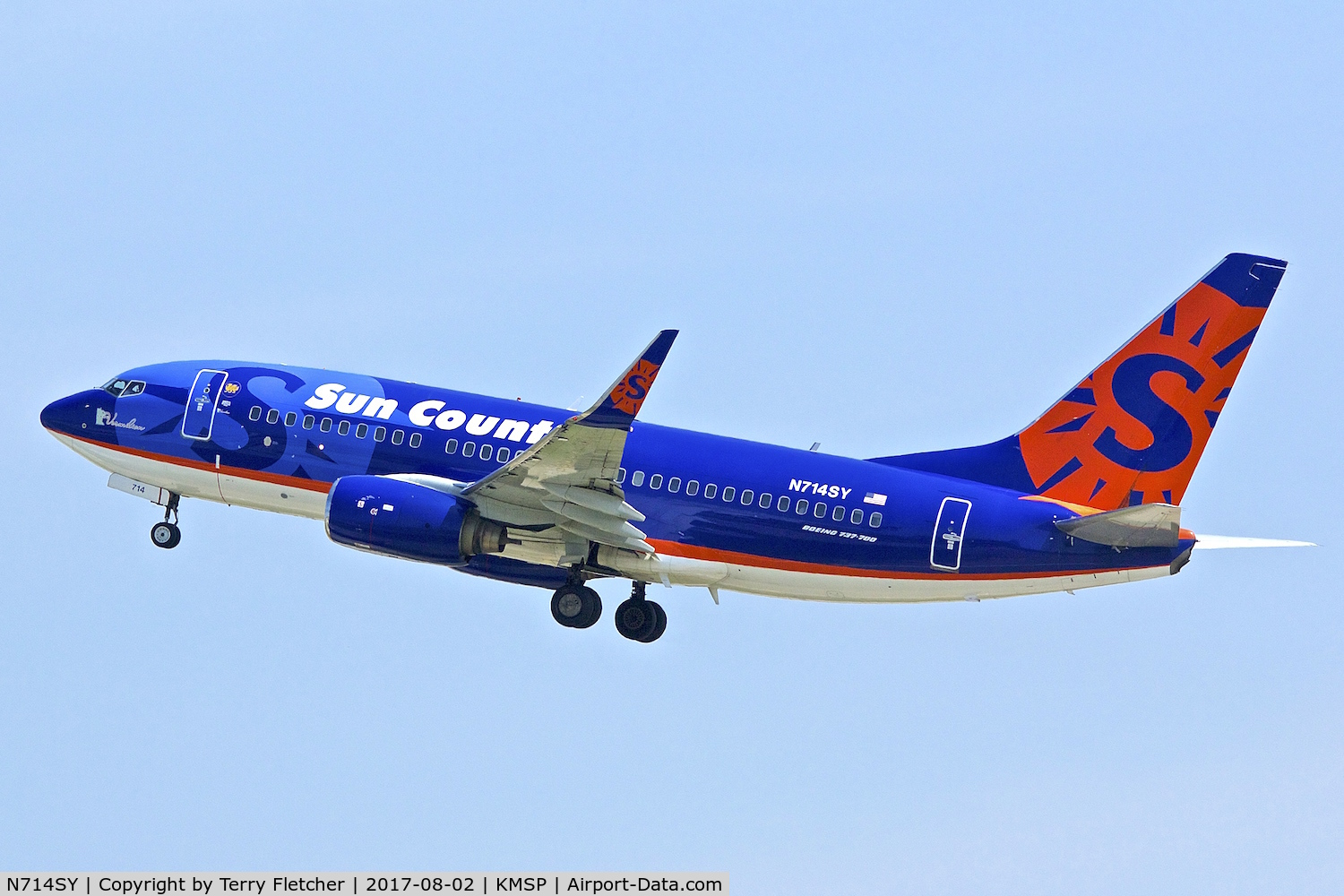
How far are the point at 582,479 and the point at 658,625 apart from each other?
6.03 metres

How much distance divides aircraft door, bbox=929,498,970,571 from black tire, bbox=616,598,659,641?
25.8 feet

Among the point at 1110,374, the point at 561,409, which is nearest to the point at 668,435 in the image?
the point at 561,409

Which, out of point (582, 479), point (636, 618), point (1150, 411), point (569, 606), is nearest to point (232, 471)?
point (569, 606)

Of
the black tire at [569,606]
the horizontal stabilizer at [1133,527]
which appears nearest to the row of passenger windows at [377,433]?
the black tire at [569,606]

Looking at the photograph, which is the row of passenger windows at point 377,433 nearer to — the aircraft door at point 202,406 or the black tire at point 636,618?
the aircraft door at point 202,406

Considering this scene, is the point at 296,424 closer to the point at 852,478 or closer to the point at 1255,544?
the point at 852,478

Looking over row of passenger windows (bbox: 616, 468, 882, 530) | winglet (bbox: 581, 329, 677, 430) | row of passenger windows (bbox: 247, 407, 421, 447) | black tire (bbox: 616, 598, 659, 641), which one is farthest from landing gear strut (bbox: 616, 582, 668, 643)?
winglet (bbox: 581, 329, 677, 430)

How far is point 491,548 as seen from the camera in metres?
51.2

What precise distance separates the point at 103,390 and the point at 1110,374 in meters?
26.3

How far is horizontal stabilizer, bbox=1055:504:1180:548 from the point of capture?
47000mm

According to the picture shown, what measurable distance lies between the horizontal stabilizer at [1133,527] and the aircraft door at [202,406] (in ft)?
71.1

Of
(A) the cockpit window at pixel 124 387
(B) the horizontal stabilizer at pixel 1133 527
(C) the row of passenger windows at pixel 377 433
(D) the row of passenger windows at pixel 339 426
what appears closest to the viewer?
(B) the horizontal stabilizer at pixel 1133 527

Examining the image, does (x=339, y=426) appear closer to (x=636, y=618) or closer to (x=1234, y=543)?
(x=636, y=618)

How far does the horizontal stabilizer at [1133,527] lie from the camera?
4700 centimetres
